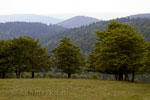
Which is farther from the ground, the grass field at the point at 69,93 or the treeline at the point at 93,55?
the treeline at the point at 93,55

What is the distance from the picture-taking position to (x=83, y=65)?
200ft

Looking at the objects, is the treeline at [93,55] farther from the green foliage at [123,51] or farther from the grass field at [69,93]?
the grass field at [69,93]

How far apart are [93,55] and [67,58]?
7.73m

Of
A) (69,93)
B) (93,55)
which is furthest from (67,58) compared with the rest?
(69,93)

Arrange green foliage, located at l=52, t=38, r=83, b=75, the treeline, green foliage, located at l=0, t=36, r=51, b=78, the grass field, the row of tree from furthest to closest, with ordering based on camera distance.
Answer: green foliage, located at l=52, t=38, r=83, b=75 → green foliage, located at l=0, t=36, r=51, b=78 → the treeline → the row of tree → the grass field

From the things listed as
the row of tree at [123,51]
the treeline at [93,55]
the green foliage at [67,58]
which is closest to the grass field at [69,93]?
the row of tree at [123,51]

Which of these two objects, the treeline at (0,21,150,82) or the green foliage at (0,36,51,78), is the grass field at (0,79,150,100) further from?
the green foliage at (0,36,51,78)

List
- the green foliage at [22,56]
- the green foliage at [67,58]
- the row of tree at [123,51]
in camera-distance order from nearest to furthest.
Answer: the row of tree at [123,51], the green foliage at [22,56], the green foliage at [67,58]

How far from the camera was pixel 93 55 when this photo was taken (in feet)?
190

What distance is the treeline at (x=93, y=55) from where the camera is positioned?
44406 mm

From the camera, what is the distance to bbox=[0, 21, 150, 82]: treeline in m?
44.4

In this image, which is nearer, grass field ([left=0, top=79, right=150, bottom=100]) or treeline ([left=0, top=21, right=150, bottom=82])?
grass field ([left=0, top=79, right=150, bottom=100])

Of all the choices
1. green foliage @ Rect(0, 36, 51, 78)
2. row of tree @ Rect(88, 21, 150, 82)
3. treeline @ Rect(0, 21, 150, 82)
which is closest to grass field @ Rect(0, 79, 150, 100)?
row of tree @ Rect(88, 21, 150, 82)

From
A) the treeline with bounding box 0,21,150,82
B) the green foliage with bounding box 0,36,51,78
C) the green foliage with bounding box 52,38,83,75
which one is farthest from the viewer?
the green foliage with bounding box 52,38,83,75
